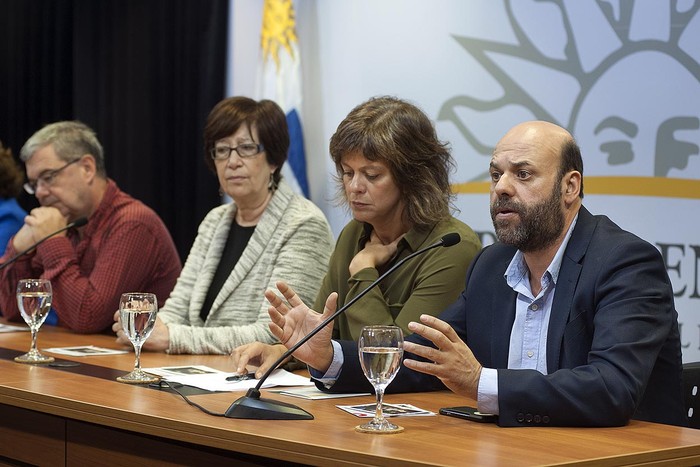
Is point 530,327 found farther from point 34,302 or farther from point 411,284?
point 34,302

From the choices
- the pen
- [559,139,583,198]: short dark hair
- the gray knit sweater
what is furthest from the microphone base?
the gray knit sweater

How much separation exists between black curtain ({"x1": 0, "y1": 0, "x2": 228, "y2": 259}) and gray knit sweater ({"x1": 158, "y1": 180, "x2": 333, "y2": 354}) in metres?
1.84

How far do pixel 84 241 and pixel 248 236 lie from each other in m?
0.70

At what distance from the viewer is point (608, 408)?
205 centimetres

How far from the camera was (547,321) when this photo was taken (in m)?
2.37

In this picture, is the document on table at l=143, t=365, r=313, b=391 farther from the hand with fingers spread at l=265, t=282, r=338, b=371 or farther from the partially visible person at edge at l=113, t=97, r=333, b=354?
the partially visible person at edge at l=113, t=97, r=333, b=354

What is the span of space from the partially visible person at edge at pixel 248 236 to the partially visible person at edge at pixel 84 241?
0.21 meters

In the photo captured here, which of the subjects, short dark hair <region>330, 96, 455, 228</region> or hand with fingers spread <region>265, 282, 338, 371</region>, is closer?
hand with fingers spread <region>265, 282, 338, 371</region>

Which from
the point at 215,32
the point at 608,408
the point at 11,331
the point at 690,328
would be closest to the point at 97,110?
the point at 215,32

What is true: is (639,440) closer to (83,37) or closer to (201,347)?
(201,347)

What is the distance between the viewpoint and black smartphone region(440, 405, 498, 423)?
6.89 feet

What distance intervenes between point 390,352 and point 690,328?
2047 mm

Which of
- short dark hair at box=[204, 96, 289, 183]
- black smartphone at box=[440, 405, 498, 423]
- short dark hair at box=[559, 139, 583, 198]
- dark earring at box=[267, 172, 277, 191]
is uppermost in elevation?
short dark hair at box=[204, 96, 289, 183]

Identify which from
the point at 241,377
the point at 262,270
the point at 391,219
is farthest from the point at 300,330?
the point at 262,270
